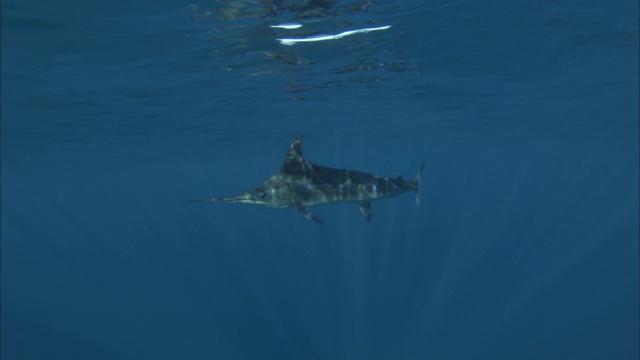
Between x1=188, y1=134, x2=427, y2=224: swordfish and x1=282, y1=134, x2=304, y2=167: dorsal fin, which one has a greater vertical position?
x1=282, y1=134, x2=304, y2=167: dorsal fin

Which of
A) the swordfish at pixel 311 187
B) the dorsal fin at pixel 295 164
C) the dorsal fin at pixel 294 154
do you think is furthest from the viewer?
the dorsal fin at pixel 294 154

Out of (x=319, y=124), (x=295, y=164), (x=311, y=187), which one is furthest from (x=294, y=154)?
(x=319, y=124)

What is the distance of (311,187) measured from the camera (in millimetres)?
9781

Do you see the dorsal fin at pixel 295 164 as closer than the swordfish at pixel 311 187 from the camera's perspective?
No

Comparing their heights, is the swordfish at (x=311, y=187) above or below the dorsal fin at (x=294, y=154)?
below

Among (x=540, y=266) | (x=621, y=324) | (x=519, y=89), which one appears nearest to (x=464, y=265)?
(x=540, y=266)

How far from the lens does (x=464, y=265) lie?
31.2 m

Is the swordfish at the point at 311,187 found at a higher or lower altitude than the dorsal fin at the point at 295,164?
lower

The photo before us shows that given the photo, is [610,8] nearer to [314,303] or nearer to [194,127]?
[314,303]

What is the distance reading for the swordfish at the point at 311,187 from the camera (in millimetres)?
9195

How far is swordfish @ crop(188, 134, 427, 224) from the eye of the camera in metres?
9.20

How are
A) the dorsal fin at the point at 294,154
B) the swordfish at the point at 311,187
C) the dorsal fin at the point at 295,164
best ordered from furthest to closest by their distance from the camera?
1. the dorsal fin at the point at 294,154
2. the dorsal fin at the point at 295,164
3. the swordfish at the point at 311,187

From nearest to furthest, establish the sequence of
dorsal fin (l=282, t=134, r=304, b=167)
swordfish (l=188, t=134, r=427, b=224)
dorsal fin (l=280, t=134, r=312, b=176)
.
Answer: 1. swordfish (l=188, t=134, r=427, b=224)
2. dorsal fin (l=280, t=134, r=312, b=176)
3. dorsal fin (l=282, t=134, r=304, b=167)

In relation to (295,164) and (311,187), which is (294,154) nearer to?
(295,164)
